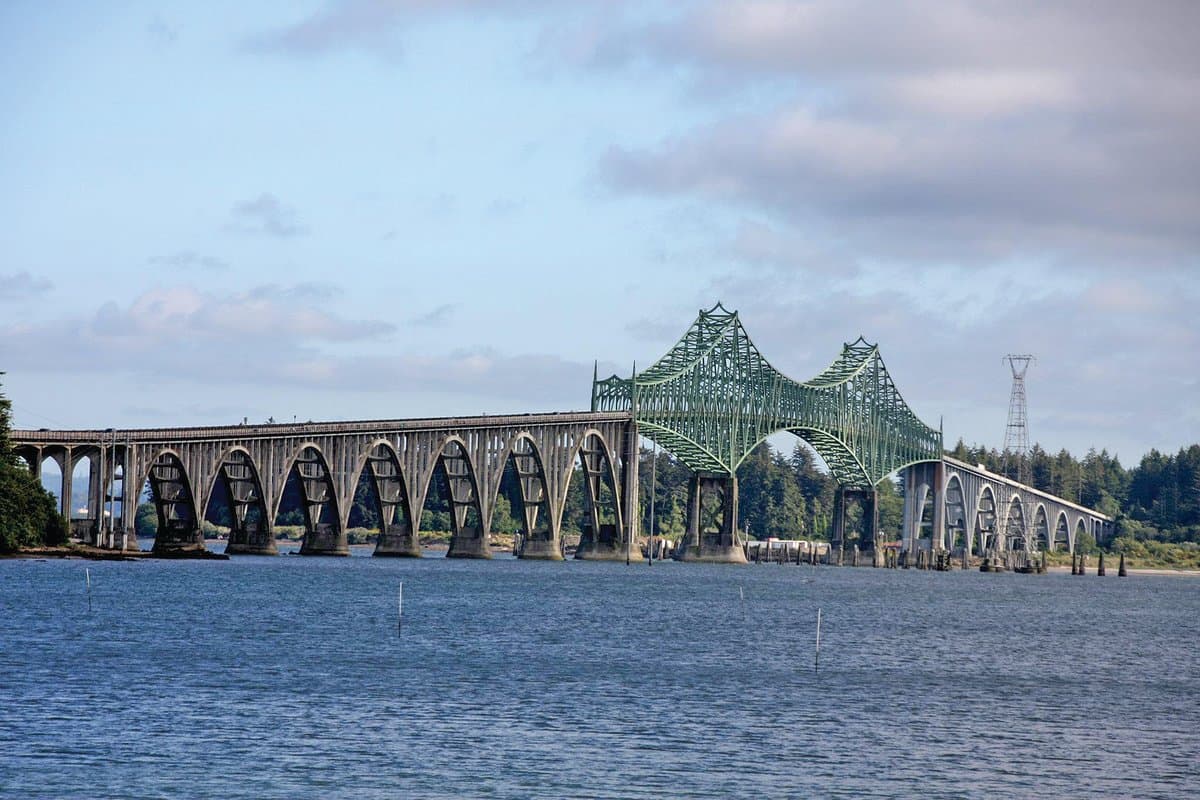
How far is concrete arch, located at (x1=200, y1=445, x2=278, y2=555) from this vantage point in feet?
430

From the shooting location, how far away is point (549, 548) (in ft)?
572

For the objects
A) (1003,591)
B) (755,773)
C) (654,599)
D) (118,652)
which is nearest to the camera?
(755,773)

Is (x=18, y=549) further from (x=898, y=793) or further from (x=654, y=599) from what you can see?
(x=898, y=793)

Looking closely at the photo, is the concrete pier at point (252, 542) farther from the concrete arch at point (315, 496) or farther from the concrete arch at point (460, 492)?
the concrete arch at point (460, 492)

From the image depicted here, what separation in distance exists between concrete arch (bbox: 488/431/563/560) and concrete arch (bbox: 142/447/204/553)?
34150 millimetres

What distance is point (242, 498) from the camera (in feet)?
456

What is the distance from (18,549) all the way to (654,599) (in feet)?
127

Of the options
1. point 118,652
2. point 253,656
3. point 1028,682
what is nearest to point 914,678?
point 1028,682

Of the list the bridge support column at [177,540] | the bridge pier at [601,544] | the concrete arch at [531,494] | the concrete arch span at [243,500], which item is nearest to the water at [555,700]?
the bridge support column at [177,540]

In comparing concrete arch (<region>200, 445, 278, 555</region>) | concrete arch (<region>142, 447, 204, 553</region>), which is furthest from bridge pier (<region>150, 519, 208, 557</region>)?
concrete arch (<region>200, 445, 278, 555</region>)

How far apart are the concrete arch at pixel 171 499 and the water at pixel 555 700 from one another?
27.2 meters

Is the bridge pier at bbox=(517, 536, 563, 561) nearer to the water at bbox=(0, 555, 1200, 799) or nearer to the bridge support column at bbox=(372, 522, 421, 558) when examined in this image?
the bridge support column at bbox=(372, 522, 421, 558)

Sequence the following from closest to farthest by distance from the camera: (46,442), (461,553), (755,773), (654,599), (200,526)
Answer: (755,773) → (654,599) → (46,442) → (200,526) → (461,553)

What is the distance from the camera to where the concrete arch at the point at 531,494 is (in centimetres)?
16238
